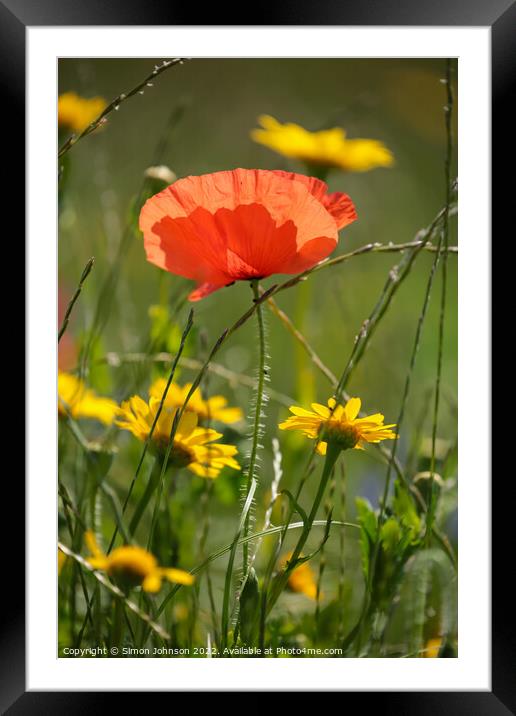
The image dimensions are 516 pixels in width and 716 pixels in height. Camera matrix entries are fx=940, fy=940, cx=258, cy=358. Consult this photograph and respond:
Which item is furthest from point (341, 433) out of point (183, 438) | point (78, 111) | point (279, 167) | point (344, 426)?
point (279, 167)

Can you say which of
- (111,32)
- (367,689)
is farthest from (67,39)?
(367,689)

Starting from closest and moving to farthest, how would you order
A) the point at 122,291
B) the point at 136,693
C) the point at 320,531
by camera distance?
the point at 136,693 < the point at 320,531 < the point at 122,291

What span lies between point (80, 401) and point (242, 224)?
36 cm

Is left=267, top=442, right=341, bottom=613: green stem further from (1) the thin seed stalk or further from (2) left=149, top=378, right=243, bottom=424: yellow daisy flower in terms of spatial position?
(2) left=149, top=378, right=243, bottom=424: yellow daisy flower

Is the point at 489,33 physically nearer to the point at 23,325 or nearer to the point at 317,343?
the point at 23,325

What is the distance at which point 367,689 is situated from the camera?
2.95 feet

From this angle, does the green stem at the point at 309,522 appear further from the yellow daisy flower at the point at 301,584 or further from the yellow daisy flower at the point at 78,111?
the yellow daisy flower at the point at 78,111

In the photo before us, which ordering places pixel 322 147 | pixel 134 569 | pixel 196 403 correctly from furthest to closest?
pixel 322 147, pixel 196 403, pixel 134 569

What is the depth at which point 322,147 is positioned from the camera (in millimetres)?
1418

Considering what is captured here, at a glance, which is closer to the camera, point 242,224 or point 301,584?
point 242,224

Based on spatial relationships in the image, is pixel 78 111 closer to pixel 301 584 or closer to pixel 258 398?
pixel 258 398

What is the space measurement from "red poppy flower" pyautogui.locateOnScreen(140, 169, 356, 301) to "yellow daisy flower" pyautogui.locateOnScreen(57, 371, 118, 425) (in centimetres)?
24

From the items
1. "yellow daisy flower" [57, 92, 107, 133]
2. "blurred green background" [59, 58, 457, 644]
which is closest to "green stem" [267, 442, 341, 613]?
"blurred green background" [59, 58, 457, 644]

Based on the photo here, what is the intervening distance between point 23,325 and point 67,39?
0.29m
